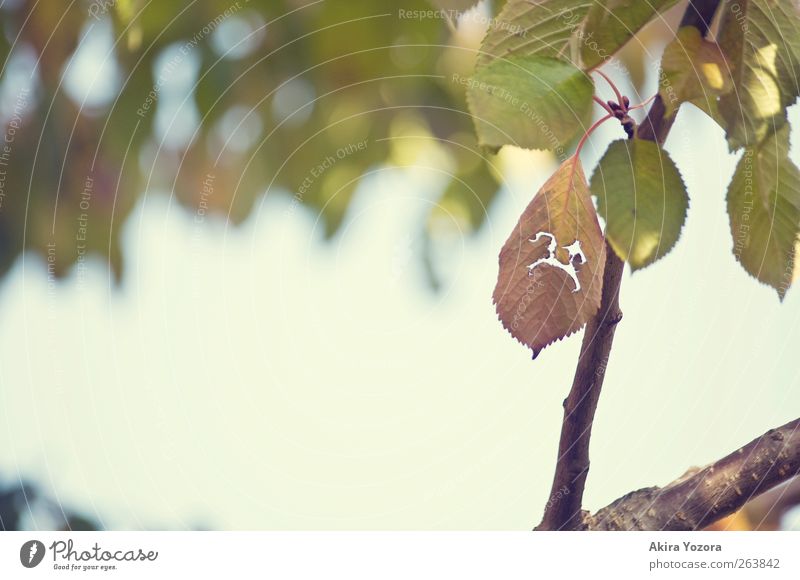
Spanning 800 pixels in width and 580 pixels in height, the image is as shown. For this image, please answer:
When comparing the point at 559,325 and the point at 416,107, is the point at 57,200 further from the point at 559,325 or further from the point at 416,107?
the point at 559,325

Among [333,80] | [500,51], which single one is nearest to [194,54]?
[333,80]

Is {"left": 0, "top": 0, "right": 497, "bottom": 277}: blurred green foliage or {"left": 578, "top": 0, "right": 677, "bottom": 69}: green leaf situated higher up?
{"left": 0, "top": 0, "right": 497, "bottom": 277}: blurred green foliage

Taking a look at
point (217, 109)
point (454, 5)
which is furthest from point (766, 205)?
point (217, 109)

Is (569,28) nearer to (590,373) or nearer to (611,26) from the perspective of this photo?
(611,26)

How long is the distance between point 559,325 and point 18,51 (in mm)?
446

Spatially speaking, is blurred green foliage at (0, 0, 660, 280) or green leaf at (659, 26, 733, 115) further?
blurred green foliage at (0, 0, 660, 280)

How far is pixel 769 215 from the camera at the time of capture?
385 mm

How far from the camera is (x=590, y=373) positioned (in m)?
0.37

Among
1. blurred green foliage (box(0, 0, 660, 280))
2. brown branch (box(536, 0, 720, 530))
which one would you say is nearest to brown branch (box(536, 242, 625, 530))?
brown branch (box(536, 0, 720, 530))

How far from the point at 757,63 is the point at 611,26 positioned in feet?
0.27

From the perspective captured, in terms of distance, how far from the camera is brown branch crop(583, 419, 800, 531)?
1.30 ft

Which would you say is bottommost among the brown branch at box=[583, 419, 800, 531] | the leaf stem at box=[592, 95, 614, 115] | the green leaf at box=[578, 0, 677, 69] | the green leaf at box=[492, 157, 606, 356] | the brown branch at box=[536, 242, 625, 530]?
the brown branch at box=[583, 419, 800, 531]

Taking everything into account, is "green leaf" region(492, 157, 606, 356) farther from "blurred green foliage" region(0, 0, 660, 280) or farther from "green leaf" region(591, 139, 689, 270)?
"blurred green foliage" region(0, 0, 660, 280)

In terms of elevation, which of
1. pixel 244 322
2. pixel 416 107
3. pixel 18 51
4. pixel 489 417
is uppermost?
pixel 18 51
